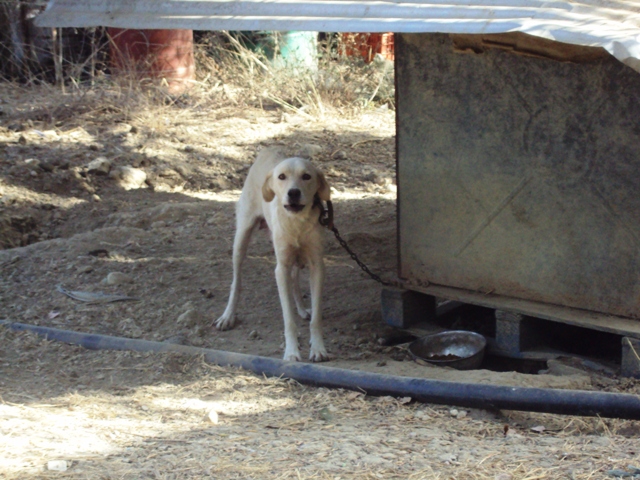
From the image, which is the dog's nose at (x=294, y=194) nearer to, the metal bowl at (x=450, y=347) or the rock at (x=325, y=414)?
the metal bowl at (x=450, y=347)

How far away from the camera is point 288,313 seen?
4.96m

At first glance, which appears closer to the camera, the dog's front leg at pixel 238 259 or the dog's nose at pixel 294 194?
the dog's nose at pixel 294 194

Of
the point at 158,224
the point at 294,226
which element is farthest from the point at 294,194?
the point at 158,224

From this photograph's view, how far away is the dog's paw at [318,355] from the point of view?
483cm

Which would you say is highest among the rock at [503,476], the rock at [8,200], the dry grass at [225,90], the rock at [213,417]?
the dry grass at [225,90]

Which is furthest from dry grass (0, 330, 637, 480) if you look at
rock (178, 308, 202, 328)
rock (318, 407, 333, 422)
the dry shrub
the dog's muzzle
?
the dry shrub

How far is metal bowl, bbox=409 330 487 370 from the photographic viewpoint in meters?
4.72

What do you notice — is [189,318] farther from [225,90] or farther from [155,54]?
[155,54]

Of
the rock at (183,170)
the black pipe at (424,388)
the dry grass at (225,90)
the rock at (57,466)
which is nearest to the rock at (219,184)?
the rock at (183,170)

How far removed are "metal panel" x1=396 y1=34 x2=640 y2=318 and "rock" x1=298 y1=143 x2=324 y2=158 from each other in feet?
13.6

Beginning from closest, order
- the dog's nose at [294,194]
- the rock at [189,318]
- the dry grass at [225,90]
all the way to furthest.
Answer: the dog's nose at [294,194] → the rock at [189,318] → the dry grass at [225,90]

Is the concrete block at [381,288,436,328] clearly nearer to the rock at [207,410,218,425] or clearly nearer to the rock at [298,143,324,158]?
the rock at [207,410,218,425]

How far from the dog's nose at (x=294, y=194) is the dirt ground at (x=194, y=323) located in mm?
1044

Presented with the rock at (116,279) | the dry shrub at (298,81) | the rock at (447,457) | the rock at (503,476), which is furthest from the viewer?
the dry shrub at (298,81)
